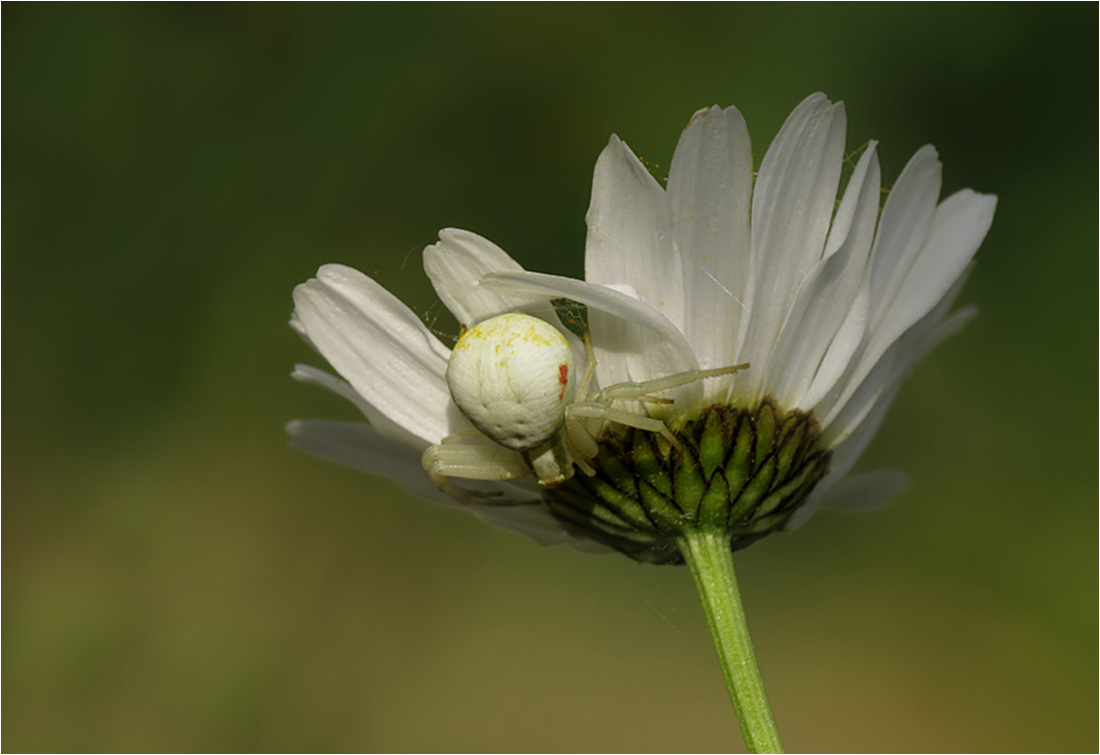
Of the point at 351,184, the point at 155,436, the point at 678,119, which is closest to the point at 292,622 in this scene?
the point at 155,436

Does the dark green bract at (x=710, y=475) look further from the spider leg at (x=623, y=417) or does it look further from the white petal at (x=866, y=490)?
the white petal at (x=866, y=490)

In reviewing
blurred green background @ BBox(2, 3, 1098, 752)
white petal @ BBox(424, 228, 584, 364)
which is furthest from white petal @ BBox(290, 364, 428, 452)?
blurred green background @ BBox(2, 3, 1098, 752)

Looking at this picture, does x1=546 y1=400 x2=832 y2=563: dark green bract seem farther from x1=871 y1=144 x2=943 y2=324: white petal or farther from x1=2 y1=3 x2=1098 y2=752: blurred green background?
x1=2 y1=3 x2=1098 y2=752: blurred green background

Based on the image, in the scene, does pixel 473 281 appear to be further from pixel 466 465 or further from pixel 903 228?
pixel 903 228

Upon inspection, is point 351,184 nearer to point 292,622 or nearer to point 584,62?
point 584,62

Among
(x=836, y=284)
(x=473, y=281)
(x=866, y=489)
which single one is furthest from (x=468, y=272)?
(x=866, y=489)

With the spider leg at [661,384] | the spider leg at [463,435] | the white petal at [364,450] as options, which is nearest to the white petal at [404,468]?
the white petal at [364,450]
